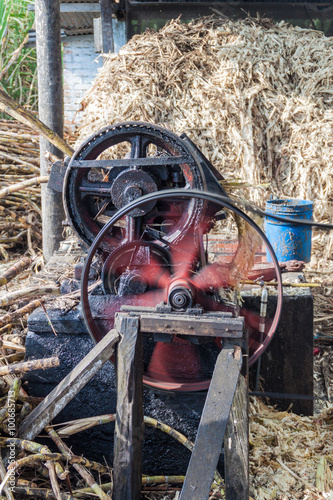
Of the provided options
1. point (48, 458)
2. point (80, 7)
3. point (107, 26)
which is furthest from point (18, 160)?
point (48, 458)

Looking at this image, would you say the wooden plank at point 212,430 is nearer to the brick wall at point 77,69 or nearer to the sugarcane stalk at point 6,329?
the sugarcane stalk at point 6,329

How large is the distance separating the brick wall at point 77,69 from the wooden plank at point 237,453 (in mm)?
6982

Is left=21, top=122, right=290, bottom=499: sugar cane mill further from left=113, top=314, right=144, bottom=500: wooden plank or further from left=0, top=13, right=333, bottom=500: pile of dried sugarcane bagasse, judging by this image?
left=0, top=13, right=333, bottom=500: pile of dried sugarcane bagasse

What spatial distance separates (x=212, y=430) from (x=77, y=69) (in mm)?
7686

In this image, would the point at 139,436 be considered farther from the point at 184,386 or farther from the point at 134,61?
the point at 134,61

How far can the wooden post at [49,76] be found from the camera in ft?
16.4

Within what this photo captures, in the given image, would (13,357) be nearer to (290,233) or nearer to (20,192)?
(290,233)

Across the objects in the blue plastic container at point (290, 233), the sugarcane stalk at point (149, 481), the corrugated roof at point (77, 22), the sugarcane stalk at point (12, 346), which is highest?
the corrugated roof at point (77, 22)

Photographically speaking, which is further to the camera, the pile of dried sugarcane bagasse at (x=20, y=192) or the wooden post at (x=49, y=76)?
the pile of dried sugarcane bagasse at (x=20, y=192)

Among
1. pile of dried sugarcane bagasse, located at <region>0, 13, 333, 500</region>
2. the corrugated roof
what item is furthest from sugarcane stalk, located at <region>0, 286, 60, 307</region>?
the corrugated roof

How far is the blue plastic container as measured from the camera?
15.1 ft

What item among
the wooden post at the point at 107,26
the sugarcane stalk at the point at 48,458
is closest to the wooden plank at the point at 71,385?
the sugarcane stalk at the point at 48,458

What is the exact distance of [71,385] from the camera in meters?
2.57

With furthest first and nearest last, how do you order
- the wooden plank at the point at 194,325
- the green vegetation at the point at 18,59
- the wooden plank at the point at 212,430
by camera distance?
the green vegetation at the point at 18,59 → the wooden plank at the point at 194,325 → the wooden plank at the point at 212,430
